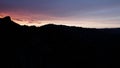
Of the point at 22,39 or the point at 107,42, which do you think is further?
the point at 107,42

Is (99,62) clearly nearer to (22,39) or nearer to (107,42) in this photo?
(107,42)

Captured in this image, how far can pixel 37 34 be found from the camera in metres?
31.2

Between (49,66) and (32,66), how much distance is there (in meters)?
2.16

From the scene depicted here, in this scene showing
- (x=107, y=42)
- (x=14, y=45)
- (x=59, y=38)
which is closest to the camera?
(x=14, y=45)

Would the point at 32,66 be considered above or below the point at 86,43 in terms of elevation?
below

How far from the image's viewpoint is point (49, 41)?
30312 mm

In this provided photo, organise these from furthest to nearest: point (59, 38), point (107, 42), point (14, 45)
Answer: point (107, 42) → point (59, 38) → point (14, 45)

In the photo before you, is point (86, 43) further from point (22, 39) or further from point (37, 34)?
point (22, 39)

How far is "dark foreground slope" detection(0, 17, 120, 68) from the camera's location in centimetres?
2742

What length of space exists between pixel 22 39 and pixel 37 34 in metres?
2.35

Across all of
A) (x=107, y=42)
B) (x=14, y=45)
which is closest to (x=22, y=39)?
(x=14, y=45)

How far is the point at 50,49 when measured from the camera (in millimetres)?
29078

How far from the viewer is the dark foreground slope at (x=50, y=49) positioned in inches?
1080

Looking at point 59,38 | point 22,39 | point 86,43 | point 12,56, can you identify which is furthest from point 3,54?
point 86,43
